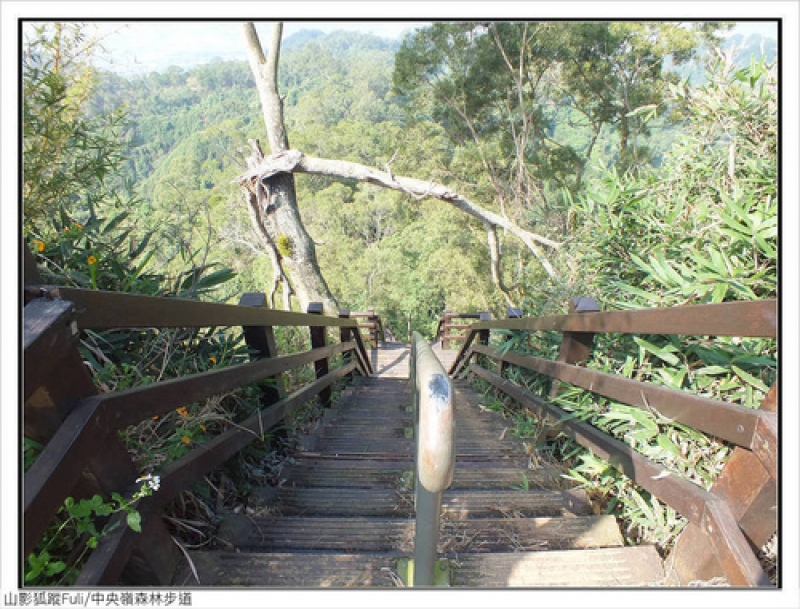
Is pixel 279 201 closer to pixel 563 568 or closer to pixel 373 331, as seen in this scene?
pixel 373 331

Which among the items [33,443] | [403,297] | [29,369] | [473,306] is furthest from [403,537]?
[403,297]

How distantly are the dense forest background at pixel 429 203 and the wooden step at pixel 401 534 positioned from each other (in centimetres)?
120

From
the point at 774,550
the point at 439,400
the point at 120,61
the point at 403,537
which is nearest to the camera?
the point at 439,400

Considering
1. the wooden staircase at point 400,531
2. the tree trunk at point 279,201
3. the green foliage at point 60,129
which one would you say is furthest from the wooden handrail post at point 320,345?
the tree trunk at point 279,201

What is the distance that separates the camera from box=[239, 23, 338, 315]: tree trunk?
900 cm

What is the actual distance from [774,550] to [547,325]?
1.45 m

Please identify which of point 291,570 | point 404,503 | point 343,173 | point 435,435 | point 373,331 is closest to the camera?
point 435,435

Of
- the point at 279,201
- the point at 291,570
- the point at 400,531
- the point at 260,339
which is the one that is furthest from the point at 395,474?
the point at 279,201

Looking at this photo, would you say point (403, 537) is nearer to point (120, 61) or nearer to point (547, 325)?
point (547, 325)

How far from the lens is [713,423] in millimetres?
1354

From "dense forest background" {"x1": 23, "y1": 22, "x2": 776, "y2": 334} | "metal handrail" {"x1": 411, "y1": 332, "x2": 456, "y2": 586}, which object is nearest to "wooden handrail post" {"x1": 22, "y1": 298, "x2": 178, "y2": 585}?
"metal handrail" {"x1": 411, "y1": 332, "x2": 456, "y2": 586}

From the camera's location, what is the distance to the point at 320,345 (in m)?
3.99

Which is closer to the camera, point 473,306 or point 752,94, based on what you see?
point 752,94

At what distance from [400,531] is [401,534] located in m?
0.02
